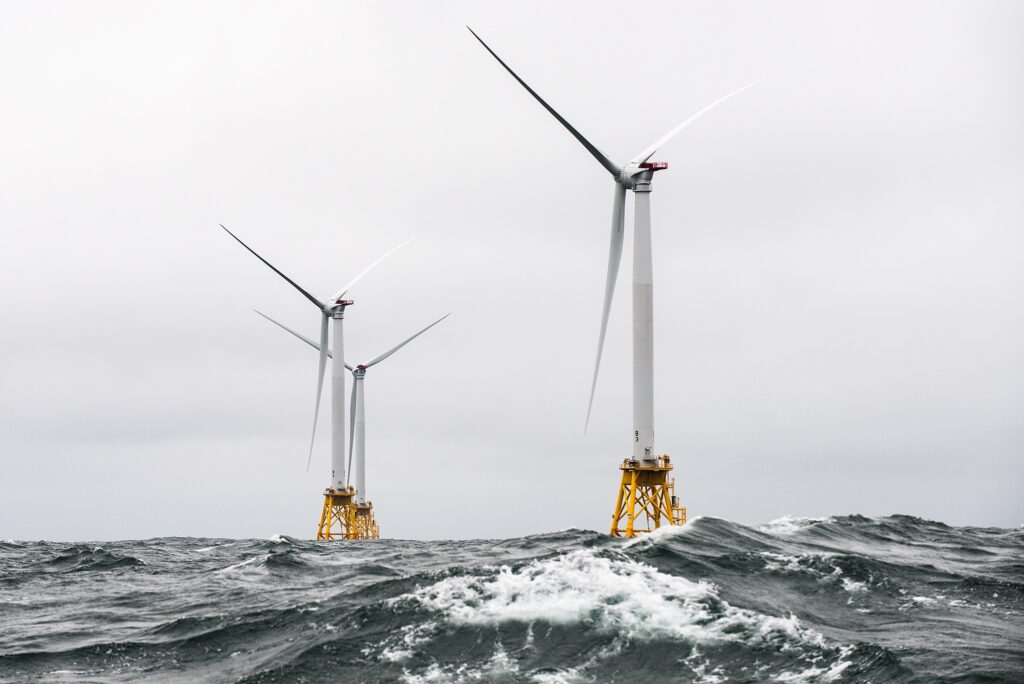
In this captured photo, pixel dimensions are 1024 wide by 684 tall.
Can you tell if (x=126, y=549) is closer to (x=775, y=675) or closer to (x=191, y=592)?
(x=191, y=592)

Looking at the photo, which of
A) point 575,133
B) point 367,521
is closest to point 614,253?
point 575,133

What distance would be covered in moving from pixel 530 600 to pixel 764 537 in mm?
20497

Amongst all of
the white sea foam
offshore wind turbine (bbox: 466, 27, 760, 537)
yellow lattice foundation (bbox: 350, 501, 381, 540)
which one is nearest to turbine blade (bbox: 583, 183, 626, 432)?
offshore wind turbine (bbox: 466, 27, 760, 537)

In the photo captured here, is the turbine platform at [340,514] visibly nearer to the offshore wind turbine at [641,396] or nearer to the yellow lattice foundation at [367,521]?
the yellow lattice foundation at [367,521]

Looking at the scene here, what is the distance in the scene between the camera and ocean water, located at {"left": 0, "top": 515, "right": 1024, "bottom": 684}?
35.8 meters

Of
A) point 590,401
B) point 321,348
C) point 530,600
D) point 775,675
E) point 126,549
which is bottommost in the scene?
point 775,675

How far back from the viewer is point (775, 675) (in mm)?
34219

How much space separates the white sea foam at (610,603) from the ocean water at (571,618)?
96 mm

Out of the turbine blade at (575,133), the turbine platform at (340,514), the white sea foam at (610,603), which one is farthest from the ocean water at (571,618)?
the turbine platform at (340,514)

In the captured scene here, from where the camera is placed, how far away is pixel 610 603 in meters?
40.7

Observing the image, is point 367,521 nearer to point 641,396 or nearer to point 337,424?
point 337,424

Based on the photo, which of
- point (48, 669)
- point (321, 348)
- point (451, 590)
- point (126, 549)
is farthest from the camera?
point (321, 348)

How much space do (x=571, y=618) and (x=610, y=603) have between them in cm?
206

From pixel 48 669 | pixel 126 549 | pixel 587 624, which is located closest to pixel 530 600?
pixel 587 624
